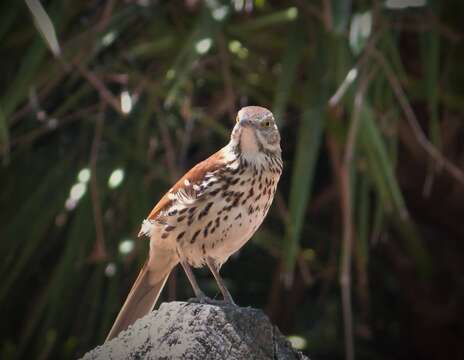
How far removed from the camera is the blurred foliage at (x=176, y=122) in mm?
4793

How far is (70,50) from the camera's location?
4914 mm

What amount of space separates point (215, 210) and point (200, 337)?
1260mm

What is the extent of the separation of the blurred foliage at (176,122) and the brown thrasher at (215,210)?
2.51 ft

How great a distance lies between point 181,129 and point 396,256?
1660 millimetres

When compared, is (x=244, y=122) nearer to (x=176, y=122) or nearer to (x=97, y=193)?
(x=97, y=193)

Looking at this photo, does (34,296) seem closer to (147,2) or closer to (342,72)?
(147,2)

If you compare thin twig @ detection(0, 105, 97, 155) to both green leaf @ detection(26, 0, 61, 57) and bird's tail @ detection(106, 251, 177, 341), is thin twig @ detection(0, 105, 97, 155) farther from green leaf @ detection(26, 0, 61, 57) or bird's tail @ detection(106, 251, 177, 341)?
green leaf @ detection(26, 0, 61, 57)

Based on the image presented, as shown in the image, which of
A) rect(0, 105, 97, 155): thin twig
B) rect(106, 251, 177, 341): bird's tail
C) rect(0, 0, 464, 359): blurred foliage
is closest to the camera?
rect(106, 251, 177, 341): bird's tail

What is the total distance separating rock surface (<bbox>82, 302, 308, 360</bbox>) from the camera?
2.35 meters

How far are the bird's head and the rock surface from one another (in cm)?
121

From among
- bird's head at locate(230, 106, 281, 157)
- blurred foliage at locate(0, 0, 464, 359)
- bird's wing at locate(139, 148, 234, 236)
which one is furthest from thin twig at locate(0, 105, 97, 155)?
bird's head at locate(230, 106, 281, 157)

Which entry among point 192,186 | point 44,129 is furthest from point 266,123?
point 44,129

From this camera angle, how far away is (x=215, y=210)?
3.59 m

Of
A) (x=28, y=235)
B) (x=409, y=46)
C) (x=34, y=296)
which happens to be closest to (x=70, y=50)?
(x=28, y=235)
